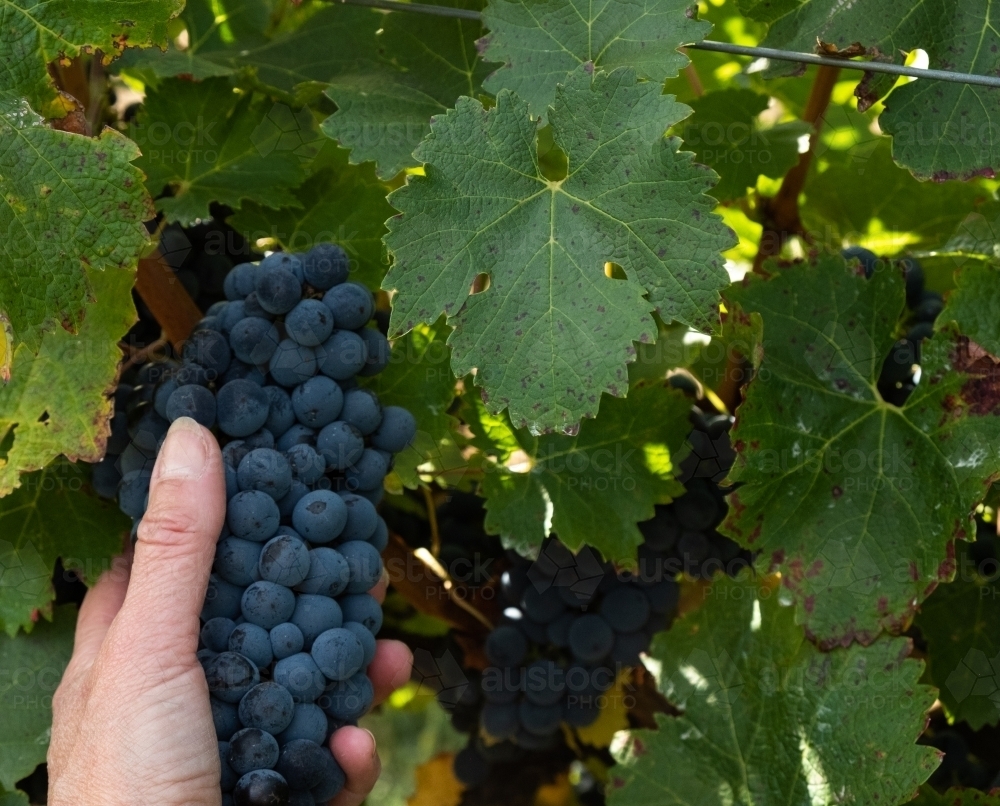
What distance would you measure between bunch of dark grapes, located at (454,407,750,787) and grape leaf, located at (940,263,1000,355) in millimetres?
380

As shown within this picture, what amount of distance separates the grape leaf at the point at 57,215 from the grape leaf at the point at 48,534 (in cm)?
33

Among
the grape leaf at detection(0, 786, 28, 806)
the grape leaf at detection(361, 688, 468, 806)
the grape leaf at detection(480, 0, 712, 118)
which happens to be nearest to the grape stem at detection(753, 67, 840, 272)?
the grape leaf at detection(480, 0, 712, 118)

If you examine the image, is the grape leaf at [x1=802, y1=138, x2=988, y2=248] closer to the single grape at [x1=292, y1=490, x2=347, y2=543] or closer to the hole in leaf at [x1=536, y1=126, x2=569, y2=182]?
the hole in leaf at [x1=536, y1=126, x2=569, y2=182]

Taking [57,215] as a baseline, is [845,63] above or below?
above

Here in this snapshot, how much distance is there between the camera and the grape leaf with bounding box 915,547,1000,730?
150 centimetres

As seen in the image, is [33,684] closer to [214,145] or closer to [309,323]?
[309,323]

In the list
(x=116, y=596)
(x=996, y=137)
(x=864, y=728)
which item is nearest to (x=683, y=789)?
(x=864, y=728)

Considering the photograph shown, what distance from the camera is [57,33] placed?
1132mm

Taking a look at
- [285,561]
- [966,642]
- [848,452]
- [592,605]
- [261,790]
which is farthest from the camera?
[592,605]

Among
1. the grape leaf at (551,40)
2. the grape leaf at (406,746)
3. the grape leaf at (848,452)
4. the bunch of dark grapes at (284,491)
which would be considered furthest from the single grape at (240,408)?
the grape leaf at (406,746)

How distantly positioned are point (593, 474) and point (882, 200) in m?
0.77

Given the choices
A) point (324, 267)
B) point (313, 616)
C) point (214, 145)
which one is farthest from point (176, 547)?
point (214, 145)

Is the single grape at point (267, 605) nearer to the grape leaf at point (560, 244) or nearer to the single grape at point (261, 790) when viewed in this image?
the single grape at point (261, 790)

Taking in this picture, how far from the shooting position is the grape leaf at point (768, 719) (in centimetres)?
131
